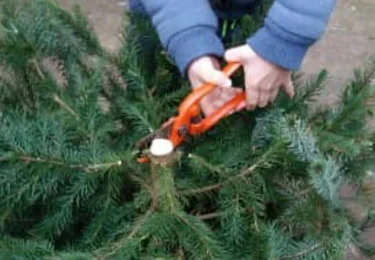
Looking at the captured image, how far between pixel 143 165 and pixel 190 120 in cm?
13

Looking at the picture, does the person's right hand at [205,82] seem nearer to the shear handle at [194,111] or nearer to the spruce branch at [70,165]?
the shear handle at [194,111]

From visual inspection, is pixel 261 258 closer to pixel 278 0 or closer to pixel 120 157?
pixel 120 157

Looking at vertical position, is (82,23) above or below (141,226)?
above

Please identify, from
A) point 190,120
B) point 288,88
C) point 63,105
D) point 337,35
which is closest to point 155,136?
point 190,120

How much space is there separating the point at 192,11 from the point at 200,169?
12.6 inches

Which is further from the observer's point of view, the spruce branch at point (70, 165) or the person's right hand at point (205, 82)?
the person's right hand at point (205, 82)

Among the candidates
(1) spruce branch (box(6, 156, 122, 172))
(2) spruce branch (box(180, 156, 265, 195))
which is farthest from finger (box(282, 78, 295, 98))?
(1) spruce branch (box(6, 156, 122, 172))

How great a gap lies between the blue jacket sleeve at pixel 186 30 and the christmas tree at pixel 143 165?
7 cm

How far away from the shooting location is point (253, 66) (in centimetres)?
145

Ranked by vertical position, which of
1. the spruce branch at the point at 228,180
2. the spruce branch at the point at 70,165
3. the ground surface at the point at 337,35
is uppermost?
the spruce branch at the point at 70,165

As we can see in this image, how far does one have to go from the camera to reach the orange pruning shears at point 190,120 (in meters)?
1.38

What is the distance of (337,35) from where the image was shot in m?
3.42

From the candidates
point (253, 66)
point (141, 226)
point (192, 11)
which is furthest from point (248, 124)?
point (141, 226)

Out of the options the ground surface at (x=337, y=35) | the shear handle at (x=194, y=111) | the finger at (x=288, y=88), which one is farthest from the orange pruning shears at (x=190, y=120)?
the ground surface at (x=337, y=35)
